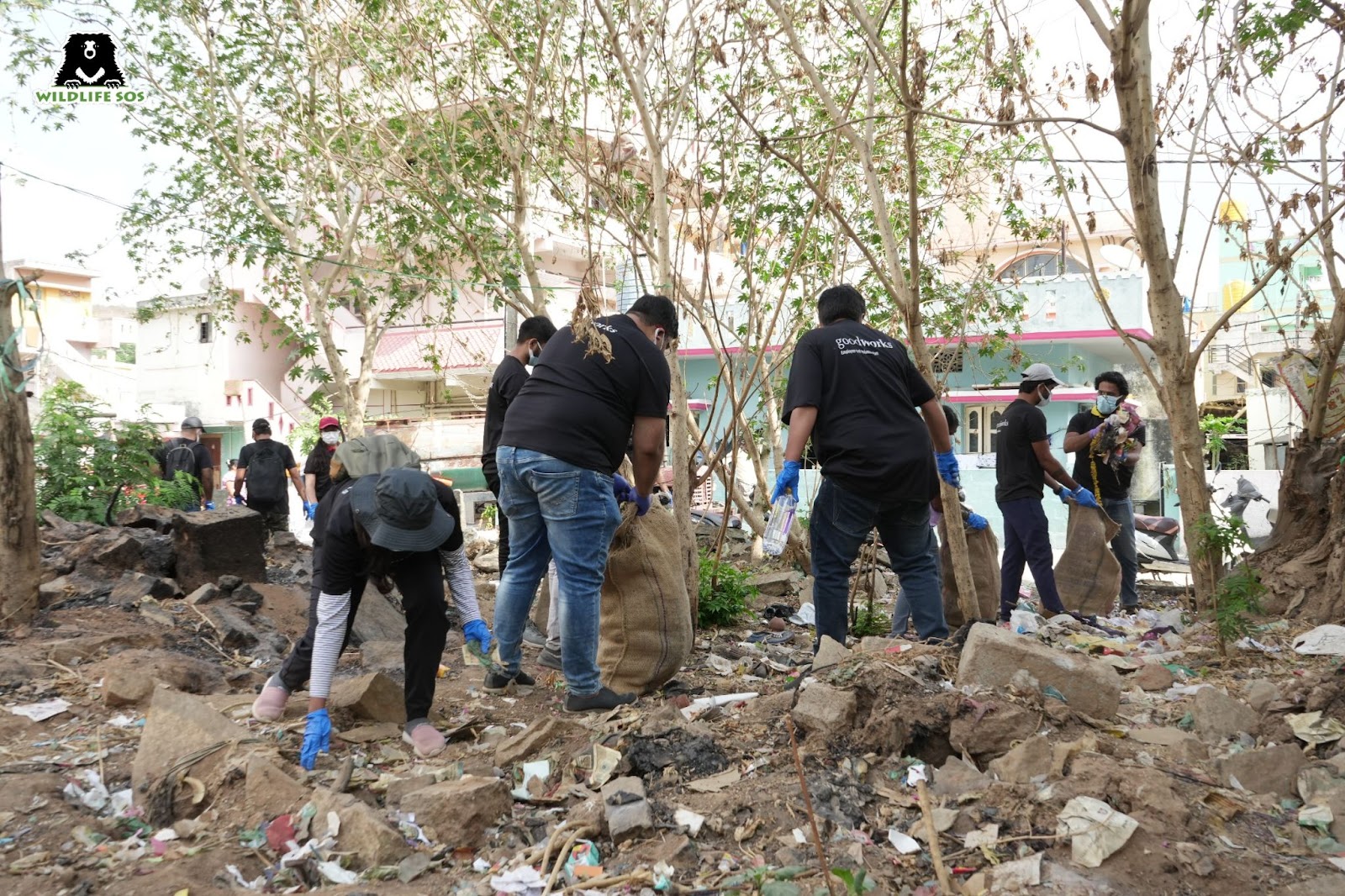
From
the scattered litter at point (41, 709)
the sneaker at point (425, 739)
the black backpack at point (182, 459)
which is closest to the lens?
the sneaker at point (425, 739)

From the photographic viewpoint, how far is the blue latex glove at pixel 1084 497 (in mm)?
6680

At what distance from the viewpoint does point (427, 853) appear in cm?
304

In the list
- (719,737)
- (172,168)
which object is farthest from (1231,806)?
(172,168)

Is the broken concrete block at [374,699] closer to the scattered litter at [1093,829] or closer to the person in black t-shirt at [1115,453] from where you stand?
the scattered litter at [1093,829]

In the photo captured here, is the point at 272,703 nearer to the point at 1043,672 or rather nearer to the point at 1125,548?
the point at 1043,672

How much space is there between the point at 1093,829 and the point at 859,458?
1961 millimetres

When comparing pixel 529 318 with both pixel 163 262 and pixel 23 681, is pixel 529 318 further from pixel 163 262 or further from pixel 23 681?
pixel 163 262

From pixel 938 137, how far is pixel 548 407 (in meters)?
7.27

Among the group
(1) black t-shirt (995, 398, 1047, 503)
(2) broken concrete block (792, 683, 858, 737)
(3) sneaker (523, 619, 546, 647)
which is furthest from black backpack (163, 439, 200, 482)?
(2) broken concrete block (792, 683, 858, 737)

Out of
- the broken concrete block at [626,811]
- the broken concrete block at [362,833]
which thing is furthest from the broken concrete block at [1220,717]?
the broken concrete block at [362,833]

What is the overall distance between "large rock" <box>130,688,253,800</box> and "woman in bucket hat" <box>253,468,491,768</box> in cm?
29

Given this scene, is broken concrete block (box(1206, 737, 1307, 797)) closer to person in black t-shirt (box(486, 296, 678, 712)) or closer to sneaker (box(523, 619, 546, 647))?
person in black t-shirt (box(486, 296, 678, 712))

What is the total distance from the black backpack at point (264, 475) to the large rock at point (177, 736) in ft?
22.7

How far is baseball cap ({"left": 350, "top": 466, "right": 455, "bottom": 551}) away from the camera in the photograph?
142 inches
